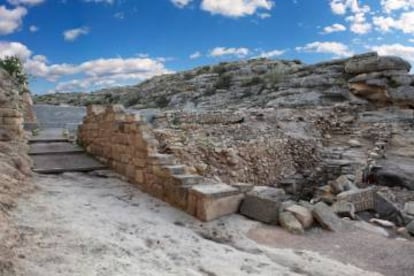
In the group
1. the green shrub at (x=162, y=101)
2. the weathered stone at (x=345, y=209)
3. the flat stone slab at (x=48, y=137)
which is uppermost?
the green shrub at (x=162, y=101)

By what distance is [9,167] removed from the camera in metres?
5.27

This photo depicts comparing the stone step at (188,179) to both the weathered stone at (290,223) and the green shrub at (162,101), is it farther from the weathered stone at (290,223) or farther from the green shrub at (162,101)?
the green shrub at (162,101)

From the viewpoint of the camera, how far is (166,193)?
5488mm

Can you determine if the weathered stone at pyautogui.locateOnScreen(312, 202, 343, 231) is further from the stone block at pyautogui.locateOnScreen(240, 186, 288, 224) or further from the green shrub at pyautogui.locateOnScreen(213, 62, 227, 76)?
the green shrub at pyautogui.locateOnScreen(213, 62, 227, 76)

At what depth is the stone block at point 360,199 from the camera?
6293 millimetres

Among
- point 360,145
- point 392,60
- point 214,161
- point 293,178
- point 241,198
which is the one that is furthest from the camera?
point 392,60

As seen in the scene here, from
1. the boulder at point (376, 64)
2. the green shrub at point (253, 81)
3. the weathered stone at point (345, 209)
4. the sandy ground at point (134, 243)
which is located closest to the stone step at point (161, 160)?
the sandy ground at point (134, 243)

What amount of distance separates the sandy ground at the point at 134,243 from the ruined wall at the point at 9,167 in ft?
0.33

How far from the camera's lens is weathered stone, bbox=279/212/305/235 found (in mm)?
4762

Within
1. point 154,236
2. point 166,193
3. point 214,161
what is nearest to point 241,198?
point 166,193

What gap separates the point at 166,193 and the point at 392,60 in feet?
40.5

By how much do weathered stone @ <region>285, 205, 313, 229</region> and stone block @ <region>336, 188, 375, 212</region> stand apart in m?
1.58

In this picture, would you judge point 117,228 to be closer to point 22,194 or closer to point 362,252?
point 22,194

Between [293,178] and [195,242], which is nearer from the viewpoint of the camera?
[195,242]
